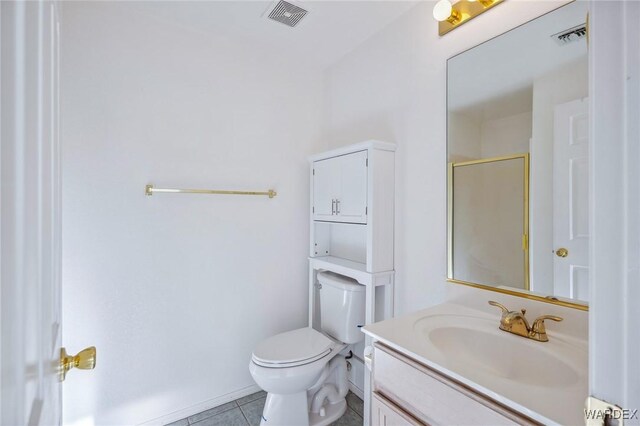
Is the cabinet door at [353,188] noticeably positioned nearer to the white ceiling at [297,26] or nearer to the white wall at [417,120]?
the white wall at [417,120]

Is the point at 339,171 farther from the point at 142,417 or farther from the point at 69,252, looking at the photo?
the point at 142,417

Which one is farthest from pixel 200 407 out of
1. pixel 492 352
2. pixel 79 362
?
pixel 492 352

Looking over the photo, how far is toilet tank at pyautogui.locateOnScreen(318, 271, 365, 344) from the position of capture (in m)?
1.75

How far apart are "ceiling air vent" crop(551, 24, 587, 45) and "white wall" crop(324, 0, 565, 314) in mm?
194

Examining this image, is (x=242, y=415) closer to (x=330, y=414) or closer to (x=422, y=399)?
(x=330, y=414)

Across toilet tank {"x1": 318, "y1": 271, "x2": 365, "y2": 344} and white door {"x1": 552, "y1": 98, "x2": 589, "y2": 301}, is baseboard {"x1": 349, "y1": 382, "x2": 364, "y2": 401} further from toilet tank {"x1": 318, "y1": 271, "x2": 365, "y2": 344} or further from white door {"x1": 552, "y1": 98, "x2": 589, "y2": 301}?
A: white door {"x1": 552, "y1": 98, "x2": 589, "y2": 301}

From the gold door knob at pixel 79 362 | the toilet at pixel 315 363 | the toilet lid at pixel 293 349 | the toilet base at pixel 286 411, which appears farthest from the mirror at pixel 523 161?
the gold door knob at pixel 79 362

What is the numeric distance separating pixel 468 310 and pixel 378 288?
22.9 inches

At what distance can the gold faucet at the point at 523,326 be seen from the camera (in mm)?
1004

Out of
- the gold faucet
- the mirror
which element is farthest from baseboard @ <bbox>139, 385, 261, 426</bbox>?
the gold faucet

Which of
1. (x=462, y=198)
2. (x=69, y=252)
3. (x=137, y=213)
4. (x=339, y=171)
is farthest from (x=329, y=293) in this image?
(x=69, y=252)

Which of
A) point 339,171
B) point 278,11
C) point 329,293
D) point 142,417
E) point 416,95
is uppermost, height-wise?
point 278,11

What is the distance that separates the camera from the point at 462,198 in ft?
4.52

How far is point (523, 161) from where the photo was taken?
45.8 inches
